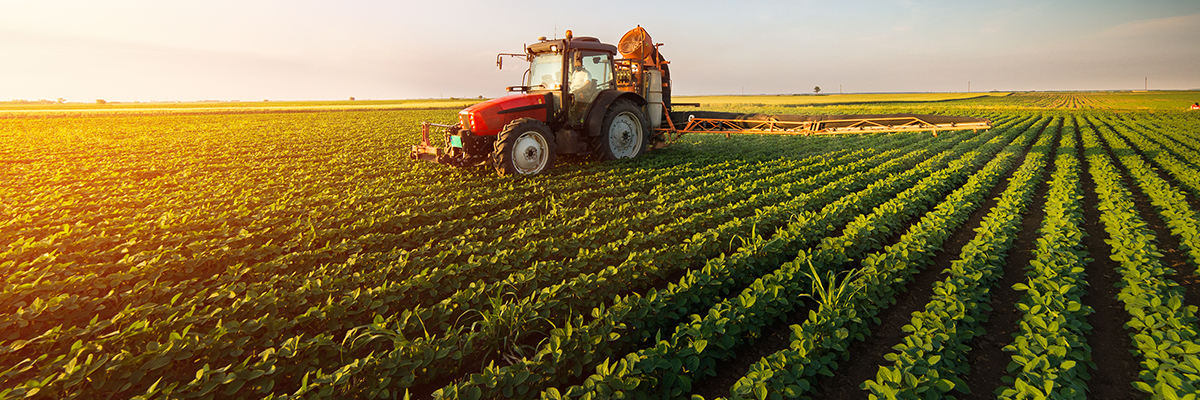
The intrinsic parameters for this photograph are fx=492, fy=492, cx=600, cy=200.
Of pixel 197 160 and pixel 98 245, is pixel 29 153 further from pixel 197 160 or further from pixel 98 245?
pixel 98 245

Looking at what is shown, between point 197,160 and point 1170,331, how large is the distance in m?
14.2

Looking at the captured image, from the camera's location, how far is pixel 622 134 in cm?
931

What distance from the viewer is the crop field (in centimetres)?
251

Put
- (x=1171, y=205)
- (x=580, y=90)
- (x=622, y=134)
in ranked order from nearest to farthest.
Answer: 1. (x=1171, y=205)
2. (x=580, y=90)
3. (x=622, y=134)

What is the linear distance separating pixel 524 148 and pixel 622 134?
2.25 metres

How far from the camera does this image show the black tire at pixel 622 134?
28.5 ft

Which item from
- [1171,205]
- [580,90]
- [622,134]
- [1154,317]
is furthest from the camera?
[622,134]

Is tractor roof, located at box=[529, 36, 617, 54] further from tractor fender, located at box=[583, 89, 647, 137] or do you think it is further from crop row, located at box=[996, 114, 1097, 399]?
crop row, located at box=[996, 114, 1097, 399]

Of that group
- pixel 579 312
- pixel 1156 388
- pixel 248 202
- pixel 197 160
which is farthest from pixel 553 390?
pixel 197 160

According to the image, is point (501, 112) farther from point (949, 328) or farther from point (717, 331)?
point (949, 328)

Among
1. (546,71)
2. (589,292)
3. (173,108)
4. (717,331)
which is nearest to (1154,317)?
(717,331)

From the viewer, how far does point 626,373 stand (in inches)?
95.1

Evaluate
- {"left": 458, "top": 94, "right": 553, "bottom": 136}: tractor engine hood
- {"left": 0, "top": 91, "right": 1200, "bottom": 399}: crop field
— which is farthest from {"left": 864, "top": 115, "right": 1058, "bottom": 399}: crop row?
{"left": 458, "top": 94, "right": 553, "bottom": 136}: tractor engine hood

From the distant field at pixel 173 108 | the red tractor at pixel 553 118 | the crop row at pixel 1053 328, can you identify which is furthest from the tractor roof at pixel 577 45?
the distant field at pixel 173 108
